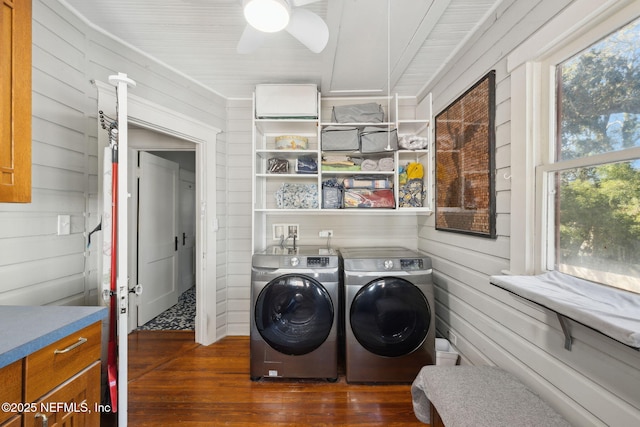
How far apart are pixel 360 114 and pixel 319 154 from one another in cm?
51

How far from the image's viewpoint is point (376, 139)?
217cm

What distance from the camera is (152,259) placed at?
2975mm

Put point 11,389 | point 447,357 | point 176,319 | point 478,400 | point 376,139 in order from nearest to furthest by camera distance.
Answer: point 11,389
point 478,400
point 447,357
point 376,139
point 176,319

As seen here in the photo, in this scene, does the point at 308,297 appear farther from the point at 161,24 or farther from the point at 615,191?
the point at 161,24

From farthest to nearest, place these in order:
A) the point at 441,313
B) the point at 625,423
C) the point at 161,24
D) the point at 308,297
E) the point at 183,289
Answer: the point at 183,289
the point at 441,313
the point at 308,297
the point at 161,24
the point at 625,423

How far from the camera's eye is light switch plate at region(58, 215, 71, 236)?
1448 millimetres

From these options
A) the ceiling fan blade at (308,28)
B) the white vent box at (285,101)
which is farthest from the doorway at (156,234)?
the ceiling fan blade at (308,28)

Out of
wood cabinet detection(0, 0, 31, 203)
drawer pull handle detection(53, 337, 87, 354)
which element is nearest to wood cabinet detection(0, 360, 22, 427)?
drawer pull handle detection(53, 337, 87, 354)

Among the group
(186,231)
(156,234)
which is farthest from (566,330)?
(186,231)

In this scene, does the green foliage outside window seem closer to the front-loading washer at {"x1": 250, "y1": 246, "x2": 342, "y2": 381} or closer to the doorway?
the front-loading washer at {"x1": 250, "y1": 246, "x2": 342, "y2": 381}

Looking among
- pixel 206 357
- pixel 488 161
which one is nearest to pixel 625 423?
pixel 488 161

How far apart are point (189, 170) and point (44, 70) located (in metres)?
2.78

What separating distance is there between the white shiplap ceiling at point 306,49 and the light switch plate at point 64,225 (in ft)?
4.13

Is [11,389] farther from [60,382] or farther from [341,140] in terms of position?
[341,140]
